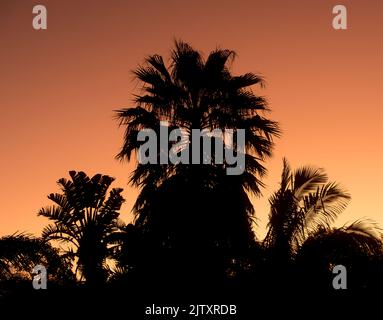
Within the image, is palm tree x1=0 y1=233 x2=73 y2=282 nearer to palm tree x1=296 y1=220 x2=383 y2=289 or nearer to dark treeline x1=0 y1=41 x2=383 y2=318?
dark treeline x1=0 y1=41 x2=383 y2=318

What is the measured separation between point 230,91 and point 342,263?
6.53 metres

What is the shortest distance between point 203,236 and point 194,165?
6.42 feet

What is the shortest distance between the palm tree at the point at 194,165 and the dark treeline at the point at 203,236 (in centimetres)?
3

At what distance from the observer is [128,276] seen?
1688 cm

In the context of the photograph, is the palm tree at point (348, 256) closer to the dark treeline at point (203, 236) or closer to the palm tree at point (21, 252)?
the dark treeline at point (203, 236)

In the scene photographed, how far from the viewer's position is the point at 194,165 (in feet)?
60.9

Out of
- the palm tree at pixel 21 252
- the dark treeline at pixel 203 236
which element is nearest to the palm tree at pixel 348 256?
the dark treeline at pixel 203 236

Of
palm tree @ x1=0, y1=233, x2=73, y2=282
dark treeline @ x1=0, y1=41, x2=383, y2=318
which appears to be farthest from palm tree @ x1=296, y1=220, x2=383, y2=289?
palm tree @ x1=0, y1=233, x2=73, y2=282

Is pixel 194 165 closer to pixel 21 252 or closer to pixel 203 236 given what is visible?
pixel 203 236

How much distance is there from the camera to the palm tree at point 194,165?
17.9 meters

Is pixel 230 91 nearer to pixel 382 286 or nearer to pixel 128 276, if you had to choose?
pixel 128 276

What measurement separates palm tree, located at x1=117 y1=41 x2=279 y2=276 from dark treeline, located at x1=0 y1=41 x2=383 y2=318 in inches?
1.1

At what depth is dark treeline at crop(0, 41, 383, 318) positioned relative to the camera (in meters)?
15.5
